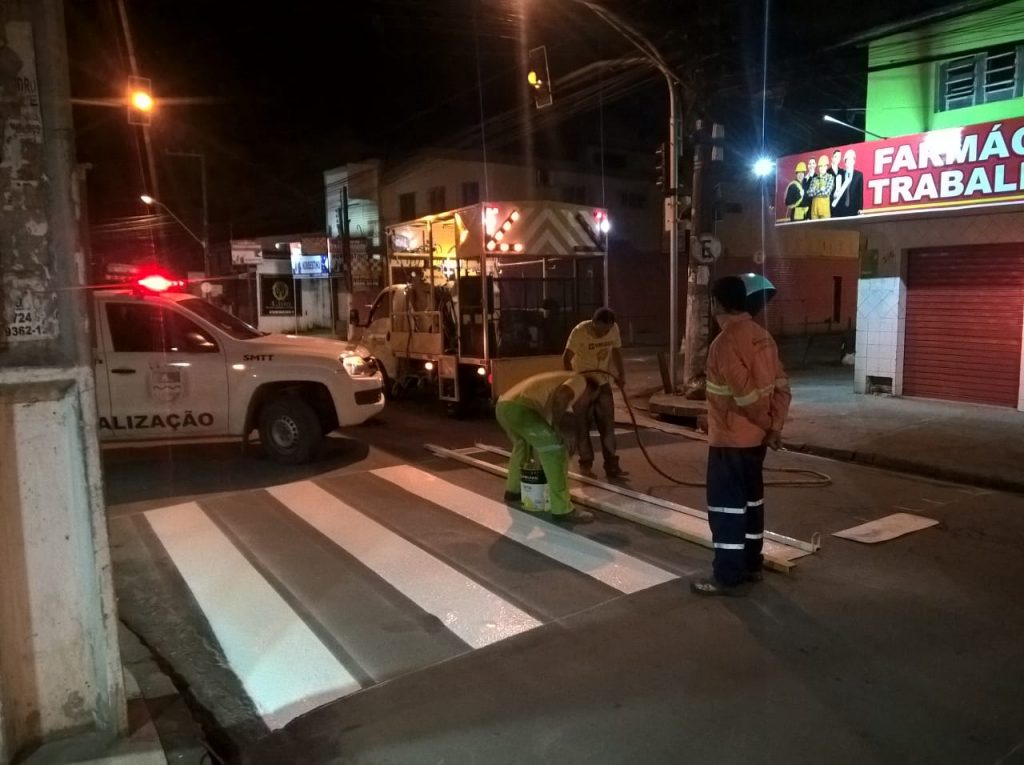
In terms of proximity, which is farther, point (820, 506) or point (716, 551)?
point (820, 506)

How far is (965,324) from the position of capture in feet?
39.7

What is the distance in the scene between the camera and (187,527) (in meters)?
6.79

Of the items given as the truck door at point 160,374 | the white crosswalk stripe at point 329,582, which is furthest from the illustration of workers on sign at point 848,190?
the truck door at point 160,374

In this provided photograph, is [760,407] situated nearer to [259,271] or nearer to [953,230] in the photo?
[953,230]

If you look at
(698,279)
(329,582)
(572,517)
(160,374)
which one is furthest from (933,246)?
(160,374)

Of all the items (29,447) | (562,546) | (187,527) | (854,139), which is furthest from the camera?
(854,139)

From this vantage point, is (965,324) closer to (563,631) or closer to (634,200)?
(563,631)

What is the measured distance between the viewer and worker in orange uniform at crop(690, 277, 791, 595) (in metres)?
4.96

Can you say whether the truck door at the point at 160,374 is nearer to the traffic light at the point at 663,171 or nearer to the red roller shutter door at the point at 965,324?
the traffic light at the point at 663,171

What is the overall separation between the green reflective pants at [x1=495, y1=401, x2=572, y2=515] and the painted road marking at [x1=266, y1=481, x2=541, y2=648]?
3.97ft

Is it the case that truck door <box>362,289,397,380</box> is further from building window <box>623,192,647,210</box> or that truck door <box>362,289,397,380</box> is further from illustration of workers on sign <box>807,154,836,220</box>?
building window <box>623,192,647,210</box>

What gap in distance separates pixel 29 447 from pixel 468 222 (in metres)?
8.98

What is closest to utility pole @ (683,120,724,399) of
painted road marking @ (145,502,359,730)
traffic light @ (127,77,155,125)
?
painted road marking @ (145,502,359,730)

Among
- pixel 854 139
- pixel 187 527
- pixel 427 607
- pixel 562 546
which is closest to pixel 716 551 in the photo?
pixel 562 546
